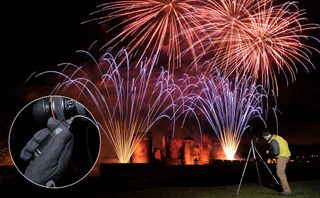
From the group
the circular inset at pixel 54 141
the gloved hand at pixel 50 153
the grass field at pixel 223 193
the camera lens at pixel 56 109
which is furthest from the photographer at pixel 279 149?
the gloved hand at pixel 50 153

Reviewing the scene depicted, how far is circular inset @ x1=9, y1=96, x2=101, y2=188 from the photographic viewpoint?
370 centimetres

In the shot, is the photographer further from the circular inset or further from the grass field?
the circular inset

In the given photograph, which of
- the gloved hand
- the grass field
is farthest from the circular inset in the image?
the grass field

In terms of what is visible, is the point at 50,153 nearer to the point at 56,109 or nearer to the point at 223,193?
the point at 56,109

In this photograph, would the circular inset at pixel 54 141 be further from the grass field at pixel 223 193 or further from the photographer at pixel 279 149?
the photographer at pixel 279 149

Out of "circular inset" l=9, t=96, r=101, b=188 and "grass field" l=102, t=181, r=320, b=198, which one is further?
"grass field" l=102, t=181, r=320, b=198

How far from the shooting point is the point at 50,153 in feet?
12.0

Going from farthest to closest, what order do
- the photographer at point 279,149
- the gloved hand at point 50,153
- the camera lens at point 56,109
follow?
the photographer at point 279,149, the camera lens at point 56,109, the gloved hand at point 50,153

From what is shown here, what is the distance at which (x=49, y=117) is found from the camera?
383 centimetres

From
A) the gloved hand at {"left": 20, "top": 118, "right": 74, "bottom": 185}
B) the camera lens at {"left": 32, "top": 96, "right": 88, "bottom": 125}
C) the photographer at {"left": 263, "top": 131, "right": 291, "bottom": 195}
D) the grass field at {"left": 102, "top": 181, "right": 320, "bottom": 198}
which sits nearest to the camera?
the gloved hand at {"left": 20, "top": 118, "right": 74, "bottom": 185}

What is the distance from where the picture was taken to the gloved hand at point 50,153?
3.68m

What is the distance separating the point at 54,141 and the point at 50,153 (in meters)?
0.14

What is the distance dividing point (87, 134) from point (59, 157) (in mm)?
381

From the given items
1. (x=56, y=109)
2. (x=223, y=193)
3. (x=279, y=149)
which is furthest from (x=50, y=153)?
(x=279, y=149)
